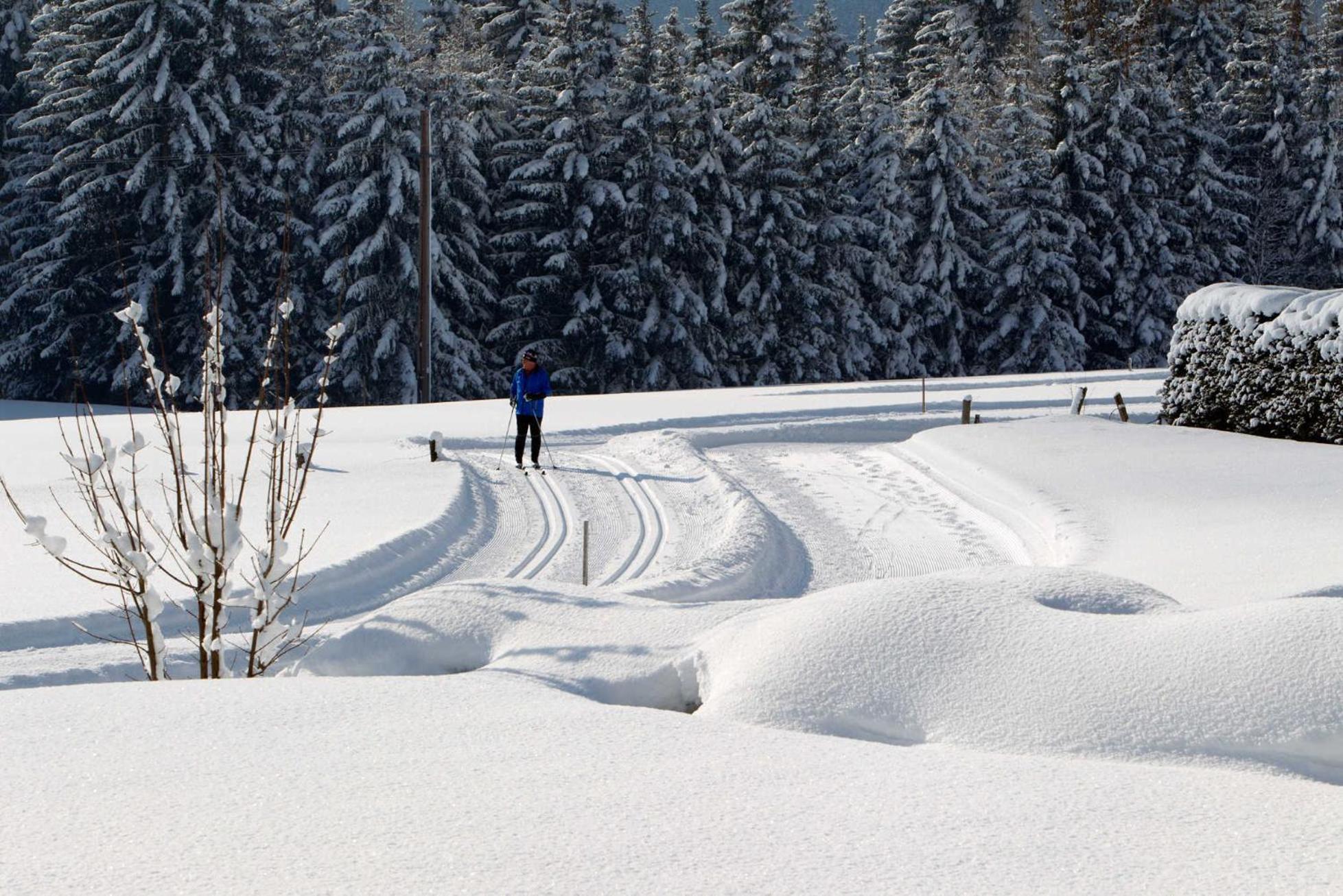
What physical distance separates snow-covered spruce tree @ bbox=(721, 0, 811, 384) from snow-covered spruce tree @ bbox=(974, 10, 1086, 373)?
6944 mm

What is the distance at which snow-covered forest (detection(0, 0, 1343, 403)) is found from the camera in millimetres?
36750

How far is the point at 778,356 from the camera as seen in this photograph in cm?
4231

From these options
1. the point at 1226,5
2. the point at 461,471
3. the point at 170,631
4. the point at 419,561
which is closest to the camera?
the point at 170,631

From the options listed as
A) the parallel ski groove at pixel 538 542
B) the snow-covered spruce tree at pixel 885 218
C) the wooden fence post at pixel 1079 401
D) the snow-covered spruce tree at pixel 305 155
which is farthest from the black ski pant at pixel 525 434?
the snow-covered spruce tree at pixel 885 218

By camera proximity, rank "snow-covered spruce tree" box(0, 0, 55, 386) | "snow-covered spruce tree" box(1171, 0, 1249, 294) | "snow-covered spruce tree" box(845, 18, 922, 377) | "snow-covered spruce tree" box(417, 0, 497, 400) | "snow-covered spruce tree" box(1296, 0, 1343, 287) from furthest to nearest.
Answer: "snow-covered spruce tree" box(1296, 0, 1343, 287) → "snow-covered spruce tree" box(1171, 0, 1249, 294) → "snow-covered spruce tree" box(845, 18, 922, 377) → "snow-covered spruce tree" box(0, 0, 55, 386) → "snow-covered spruce tree" box(417, 0, 497, 400)

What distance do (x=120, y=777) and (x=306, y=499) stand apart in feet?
35.4

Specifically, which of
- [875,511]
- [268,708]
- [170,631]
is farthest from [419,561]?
[268,708]

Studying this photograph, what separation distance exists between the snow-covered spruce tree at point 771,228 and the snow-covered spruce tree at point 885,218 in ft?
8.08

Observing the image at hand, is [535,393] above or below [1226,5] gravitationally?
below

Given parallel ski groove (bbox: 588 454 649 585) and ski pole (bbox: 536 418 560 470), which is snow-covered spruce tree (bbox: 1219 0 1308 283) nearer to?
ski pole (bbox: 536 418 560 470)

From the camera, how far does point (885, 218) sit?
1708 inches

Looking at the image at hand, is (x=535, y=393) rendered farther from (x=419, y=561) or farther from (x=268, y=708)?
(x=268, y=708)

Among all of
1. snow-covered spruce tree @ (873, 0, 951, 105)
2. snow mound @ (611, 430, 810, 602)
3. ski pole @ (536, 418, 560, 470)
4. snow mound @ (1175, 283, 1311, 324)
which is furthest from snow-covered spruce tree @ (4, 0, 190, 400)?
snow-covered spruce tree @ (873, 0, 951, 105)

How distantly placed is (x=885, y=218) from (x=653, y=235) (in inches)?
358
